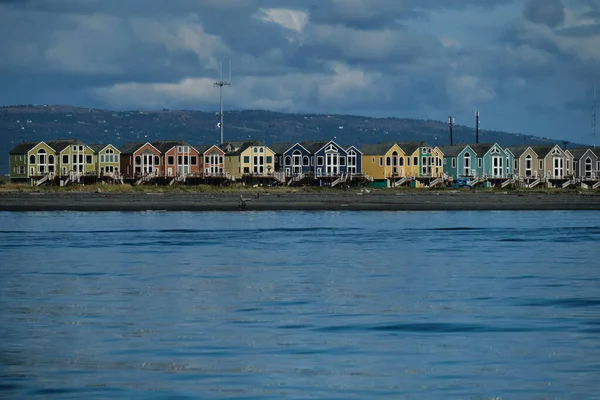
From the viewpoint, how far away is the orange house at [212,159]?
139 metres

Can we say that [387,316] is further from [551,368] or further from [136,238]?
[136,238]

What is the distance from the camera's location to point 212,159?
140 meters

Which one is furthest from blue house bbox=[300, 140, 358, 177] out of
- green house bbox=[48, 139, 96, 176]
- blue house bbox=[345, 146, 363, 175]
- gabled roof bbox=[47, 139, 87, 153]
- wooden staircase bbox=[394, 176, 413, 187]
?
gabled roof bbox=[47, 139, 87, 153]

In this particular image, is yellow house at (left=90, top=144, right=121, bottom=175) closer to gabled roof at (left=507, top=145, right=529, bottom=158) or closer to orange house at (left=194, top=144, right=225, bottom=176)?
orange house at (left=194, top=144, right=225, bottom=176)

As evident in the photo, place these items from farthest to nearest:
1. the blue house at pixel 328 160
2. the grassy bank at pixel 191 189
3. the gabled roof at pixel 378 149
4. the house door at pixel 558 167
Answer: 1. the house door at pixel 558 167
2. the gabled roof at pixel 378 149
3. the blue house at pixel 328 160
4. the grassy bank at pixel 191 189

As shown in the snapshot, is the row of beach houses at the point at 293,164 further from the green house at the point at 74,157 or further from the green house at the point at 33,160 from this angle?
the green house at the point at 74,157

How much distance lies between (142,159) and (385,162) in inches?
1177

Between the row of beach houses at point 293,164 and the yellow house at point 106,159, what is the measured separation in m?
0.12

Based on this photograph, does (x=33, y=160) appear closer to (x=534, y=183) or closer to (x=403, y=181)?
(x=403, y=181)

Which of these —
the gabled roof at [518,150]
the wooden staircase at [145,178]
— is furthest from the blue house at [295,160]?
the gabled roof at [518,150]

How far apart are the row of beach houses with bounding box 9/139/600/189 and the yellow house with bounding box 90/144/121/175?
0.12 m

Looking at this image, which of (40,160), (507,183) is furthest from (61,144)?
(507,183)

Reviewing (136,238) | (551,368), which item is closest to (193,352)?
(551,368)

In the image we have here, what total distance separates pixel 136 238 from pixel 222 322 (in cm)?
3114
